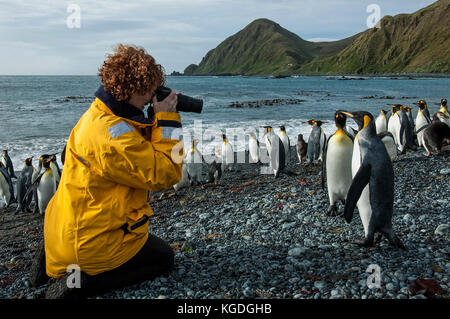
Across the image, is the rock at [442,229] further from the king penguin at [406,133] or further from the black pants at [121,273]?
the king penguin at [406,133]

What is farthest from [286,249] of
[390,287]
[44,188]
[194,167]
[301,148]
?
[301,148]

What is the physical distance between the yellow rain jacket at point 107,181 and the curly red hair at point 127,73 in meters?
0.10

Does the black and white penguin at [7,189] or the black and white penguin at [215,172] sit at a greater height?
the black and white penguin at [215,172]

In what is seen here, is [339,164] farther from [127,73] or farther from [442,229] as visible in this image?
[127,73]

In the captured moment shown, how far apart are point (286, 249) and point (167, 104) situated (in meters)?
2.25

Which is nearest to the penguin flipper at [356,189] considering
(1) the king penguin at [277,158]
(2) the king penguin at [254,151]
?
(1) the king penguin at [277,158]

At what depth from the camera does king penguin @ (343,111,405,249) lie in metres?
3.92

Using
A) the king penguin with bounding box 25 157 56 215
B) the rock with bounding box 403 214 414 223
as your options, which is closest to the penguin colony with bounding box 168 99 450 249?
the rock with bounding box 403 214 414 223

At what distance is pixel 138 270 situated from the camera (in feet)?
10.4

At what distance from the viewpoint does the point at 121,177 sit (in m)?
2.55

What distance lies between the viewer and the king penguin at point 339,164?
5.38 m
